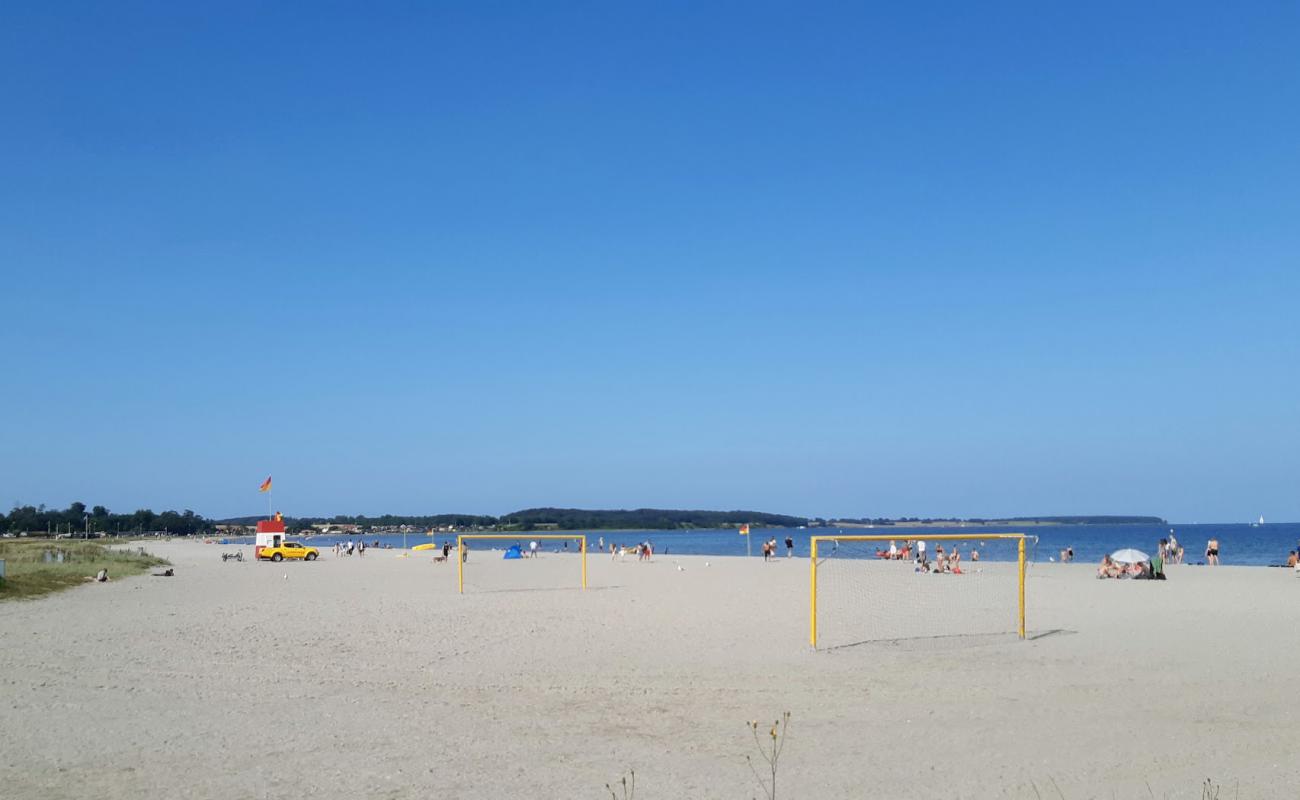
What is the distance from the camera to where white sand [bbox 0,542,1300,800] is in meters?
7.48

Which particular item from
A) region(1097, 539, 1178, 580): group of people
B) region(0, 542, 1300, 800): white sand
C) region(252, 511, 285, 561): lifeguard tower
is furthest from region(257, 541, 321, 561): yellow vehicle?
region(1097, 539, 1178, 580): group of people

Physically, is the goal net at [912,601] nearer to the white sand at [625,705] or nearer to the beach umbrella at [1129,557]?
the white sand at [625,705]

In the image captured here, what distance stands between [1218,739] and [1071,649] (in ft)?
19.6

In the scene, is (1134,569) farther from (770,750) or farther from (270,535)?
(270,535)

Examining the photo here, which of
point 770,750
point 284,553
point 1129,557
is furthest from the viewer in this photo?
point 284,553

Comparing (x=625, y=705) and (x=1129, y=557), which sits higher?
(x=625, y=705)

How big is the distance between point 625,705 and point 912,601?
1355 centimetres

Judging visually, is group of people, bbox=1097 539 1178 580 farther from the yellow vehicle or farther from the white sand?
the yellow vehicle

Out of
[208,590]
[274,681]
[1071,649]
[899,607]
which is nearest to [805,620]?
[899,607]

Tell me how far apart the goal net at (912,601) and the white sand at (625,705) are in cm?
76

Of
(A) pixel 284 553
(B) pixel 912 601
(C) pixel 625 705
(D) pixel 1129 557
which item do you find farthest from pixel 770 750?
(A) pixel 284 553

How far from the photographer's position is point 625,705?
10375 mm

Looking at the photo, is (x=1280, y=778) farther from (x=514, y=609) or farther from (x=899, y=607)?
(x=514, y=609)

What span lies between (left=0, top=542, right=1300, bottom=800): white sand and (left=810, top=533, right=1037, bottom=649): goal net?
76cm
